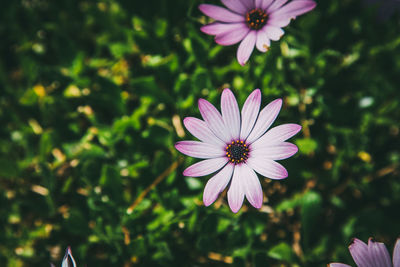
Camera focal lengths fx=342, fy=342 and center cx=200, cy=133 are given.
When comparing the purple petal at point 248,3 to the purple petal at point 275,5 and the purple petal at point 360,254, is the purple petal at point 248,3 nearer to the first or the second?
the purple petal at point 275,5

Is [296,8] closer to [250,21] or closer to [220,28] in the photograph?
[250,21]

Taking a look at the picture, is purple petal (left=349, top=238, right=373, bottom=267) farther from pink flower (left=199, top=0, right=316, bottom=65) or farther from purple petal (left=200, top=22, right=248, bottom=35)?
purple petal (left=200, top=22, right=248, bottom=35)

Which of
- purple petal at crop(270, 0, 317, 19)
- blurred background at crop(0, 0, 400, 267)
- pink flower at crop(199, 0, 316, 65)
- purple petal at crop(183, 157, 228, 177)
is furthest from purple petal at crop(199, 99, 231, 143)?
purple petal at crop(270, 0, 317, 19)

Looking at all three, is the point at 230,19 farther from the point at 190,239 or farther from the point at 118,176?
the point at 190,239

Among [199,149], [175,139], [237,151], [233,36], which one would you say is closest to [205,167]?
[199,149]

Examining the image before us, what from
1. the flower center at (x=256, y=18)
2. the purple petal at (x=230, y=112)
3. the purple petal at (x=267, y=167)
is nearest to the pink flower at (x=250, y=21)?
the flower center at (x=256, y=18)
